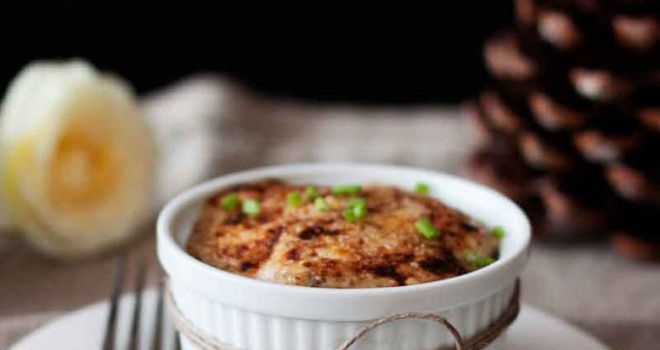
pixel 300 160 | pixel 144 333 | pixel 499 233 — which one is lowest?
pixel 300 160

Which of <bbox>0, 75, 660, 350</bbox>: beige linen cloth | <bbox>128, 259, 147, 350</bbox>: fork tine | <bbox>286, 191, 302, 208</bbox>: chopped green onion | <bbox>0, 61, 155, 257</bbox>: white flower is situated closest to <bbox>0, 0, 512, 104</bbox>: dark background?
<bbox>0, 75, 660, 350</bbox>: beige linen cloth

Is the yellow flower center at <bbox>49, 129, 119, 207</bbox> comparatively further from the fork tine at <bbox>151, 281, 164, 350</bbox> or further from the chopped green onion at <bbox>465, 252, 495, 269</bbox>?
the chopped green onion at <bbox>465, 252, 495, 269</bbox>

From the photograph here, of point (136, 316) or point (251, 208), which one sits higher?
point (251, 208)

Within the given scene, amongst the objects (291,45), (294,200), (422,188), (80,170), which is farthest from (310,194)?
(291,45)

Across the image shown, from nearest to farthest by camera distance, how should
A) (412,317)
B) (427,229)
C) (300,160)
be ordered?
(412,317) → (427,229) → (300,160)

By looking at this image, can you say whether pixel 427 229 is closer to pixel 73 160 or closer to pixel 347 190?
pixel 347 190

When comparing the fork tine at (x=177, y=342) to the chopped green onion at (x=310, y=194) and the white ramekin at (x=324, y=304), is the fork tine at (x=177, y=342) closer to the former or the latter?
the white ramekin at (x=324, y=304)

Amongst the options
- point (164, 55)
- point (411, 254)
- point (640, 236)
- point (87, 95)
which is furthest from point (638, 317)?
point (164, 55)

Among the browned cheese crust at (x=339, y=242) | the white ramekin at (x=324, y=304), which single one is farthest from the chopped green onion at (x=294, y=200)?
the white ramekin at (x=324, y=304)
